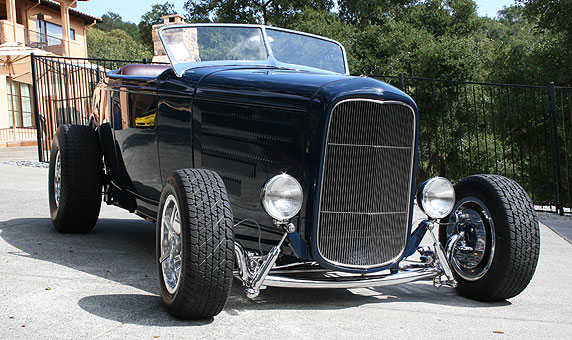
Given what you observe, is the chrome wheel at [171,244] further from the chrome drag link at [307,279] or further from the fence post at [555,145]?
the fence post at [555,145]

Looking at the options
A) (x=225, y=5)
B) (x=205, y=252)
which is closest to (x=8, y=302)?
(x=205, y=252)

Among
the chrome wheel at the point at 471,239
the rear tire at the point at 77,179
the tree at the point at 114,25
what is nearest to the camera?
the chrome wheel at the point at 471,239

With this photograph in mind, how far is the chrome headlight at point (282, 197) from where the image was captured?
330cm

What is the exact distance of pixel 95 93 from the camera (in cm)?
605

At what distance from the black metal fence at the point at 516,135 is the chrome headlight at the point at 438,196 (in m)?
3.19

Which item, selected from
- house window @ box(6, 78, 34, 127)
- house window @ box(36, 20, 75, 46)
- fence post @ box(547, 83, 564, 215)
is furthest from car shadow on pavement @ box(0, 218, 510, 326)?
house window @ box(36, 20, 75, 46)

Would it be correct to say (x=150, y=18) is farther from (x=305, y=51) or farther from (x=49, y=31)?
(x=305, y=51)

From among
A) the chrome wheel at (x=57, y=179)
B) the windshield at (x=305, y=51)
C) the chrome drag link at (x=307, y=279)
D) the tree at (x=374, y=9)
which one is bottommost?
the chrome drag link at (x=307, y=279)

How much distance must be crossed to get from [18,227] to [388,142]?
157 inches

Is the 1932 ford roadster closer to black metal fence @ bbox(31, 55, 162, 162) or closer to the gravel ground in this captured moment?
black metal fence @ bbox(31, 55, 162, 162)

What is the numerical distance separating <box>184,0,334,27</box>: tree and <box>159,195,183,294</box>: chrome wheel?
38.5 metres

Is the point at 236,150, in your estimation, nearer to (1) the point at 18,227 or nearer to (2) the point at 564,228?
(1) the point at 18,227

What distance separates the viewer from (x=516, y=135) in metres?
19.2

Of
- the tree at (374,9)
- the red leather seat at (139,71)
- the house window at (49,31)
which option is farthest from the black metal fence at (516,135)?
the house window at (49,31)
